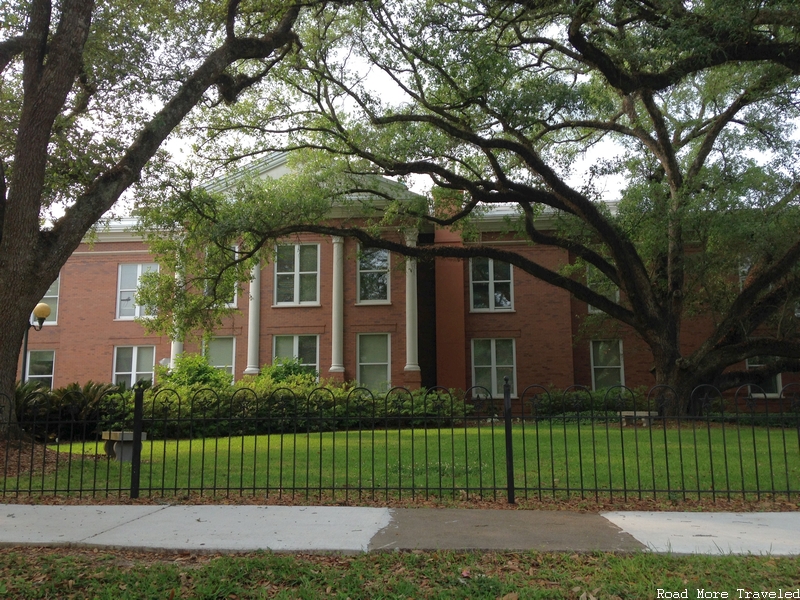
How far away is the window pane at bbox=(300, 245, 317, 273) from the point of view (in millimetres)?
25531

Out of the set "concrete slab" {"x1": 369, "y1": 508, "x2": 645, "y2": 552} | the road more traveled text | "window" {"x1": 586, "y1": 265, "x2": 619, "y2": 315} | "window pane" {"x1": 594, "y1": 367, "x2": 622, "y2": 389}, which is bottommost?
the road more traveled text

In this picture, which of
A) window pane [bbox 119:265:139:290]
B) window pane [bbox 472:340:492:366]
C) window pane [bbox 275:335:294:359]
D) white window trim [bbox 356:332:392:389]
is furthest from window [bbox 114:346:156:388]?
window pane [bbox 472:340:492:366]

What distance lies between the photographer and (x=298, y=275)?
25.4 metres

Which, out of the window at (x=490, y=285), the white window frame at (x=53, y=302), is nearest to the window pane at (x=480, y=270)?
the window at (x=490, y=285)

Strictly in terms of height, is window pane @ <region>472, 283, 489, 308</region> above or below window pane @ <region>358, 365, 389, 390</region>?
above

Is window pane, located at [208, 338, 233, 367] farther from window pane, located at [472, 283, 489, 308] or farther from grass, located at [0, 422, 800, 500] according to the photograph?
grass, located at [0, 422, 800, 500]

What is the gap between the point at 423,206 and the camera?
19.0m

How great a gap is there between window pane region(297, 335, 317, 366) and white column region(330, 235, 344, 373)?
0.88m

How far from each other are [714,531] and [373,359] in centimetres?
1873

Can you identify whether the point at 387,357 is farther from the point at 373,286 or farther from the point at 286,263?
the point at 286,263

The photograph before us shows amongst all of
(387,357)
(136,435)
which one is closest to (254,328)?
(387,357)

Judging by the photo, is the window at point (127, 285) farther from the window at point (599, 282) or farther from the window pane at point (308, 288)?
the window at point (599, 282)

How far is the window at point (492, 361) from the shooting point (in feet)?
85.7

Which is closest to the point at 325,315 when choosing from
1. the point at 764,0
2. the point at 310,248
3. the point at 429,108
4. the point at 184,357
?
the point at 310,248
